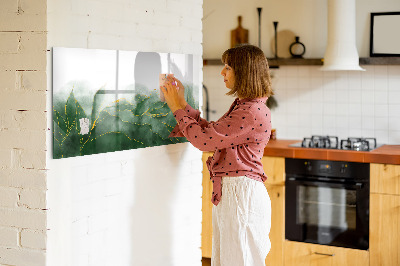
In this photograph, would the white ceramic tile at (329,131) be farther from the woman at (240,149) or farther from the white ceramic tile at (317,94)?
the woman at (240,149)

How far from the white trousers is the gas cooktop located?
171 cm

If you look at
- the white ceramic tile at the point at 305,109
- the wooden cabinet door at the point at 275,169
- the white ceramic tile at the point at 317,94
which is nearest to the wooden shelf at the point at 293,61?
the white ceramic tile at the point at 317,94

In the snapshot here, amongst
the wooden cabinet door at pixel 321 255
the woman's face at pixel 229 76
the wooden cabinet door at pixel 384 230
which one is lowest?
the wooden cabinet door at pixel 321 255

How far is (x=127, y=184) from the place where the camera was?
8.87ft

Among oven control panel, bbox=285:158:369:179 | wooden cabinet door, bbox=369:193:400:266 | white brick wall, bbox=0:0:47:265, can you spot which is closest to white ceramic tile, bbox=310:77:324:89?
oven control panel, bbox=285:158:369:179

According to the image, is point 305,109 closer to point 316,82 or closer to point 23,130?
point 316,82

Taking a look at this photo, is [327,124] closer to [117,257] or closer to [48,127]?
[117,257]

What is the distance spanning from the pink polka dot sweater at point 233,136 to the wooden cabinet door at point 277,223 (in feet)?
5.30

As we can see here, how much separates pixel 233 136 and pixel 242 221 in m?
0.40

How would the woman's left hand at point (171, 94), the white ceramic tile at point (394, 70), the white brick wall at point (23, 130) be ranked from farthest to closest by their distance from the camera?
the white ceramic tile at point (394, 70)
the woman's left hand at point (171, 94)
the white brick wall at point (23, 130)

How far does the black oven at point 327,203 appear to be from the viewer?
415cm

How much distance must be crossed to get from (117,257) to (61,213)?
450 millimetres

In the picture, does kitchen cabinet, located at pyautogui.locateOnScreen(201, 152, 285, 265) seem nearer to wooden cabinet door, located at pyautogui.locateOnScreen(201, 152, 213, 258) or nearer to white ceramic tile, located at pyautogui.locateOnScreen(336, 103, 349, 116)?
wooden cabinet door, located at pyautogui.locateOnScreen(201, 152, 213, 258)

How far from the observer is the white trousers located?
274 centimetres
